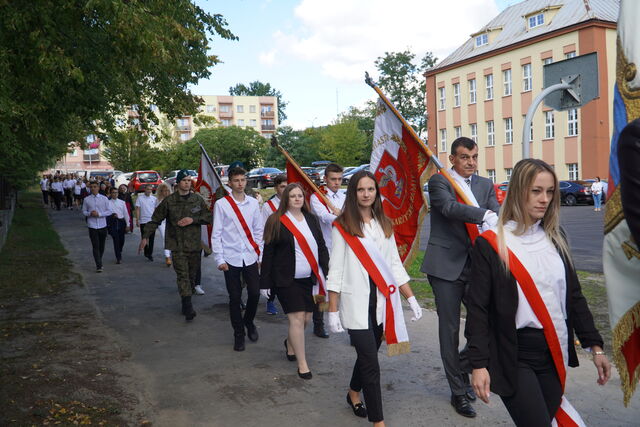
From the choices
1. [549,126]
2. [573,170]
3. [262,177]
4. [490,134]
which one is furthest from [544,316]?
[490,134]

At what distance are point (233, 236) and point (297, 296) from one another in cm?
154

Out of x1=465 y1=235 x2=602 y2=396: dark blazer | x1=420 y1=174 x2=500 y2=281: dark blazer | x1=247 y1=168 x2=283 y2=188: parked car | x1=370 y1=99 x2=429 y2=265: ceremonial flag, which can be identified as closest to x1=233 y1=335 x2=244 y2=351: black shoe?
x1=370 y1=99 x2=429 y2=265: ceremonial flag

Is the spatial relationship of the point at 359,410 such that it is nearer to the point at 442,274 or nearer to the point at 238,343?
the point at 442,274

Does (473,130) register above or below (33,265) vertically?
above

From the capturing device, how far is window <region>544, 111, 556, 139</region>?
42.9m

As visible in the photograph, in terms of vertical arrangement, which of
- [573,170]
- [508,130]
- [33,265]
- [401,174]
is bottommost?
[33,265]

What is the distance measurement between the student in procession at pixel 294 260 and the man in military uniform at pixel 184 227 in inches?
106

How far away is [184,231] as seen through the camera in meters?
8.53

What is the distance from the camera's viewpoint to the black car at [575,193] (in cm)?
3321

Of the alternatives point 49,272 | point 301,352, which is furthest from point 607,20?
point 301,352

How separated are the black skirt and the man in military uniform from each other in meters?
2.80

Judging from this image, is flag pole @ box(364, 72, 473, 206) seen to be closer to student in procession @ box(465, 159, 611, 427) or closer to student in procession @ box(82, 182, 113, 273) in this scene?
student in procession @ box(465, 159, 611, 427)

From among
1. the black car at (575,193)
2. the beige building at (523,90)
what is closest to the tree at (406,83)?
the beige building at (523,90)

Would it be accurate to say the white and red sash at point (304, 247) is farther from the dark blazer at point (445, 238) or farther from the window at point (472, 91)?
the window at point (472, 91)
